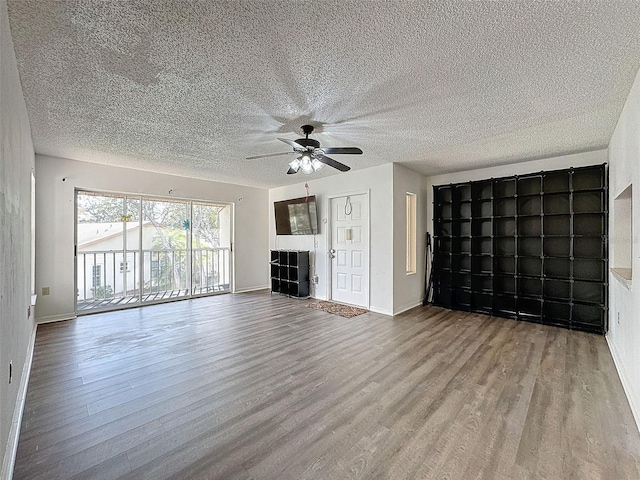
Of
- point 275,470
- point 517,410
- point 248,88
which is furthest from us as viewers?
point 248,88

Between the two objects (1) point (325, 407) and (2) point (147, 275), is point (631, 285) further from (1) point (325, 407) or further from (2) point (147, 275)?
(2) point (147, 275)

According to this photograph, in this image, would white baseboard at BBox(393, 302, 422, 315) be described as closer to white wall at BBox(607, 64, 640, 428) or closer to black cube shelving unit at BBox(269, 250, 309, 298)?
black cube shelving unit at BBox(269, 250, 309, 298)

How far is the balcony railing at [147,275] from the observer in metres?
4.91

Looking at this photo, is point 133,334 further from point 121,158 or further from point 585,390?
point 585,390

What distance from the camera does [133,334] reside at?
3.71m

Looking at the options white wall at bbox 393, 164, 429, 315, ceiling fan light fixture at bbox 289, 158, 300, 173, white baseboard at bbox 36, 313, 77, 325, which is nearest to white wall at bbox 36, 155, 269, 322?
white baseboard at bbox 36, 313, 77, 325

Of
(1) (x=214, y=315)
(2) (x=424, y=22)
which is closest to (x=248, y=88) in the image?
(2) (x=424, y=22)

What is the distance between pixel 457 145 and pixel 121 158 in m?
5.00

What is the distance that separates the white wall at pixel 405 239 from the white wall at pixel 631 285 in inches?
99.6

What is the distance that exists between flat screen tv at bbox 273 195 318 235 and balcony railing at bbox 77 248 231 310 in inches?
58.6

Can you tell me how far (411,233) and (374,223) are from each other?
35.8 inches

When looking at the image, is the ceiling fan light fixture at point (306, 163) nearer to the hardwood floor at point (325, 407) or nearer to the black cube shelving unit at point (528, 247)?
the hardwood floor at point (325, 407)

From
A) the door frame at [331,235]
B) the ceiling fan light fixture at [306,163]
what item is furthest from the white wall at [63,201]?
the ceiling fan light fixture at [306,163]

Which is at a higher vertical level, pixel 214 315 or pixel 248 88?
pixel 248 88
